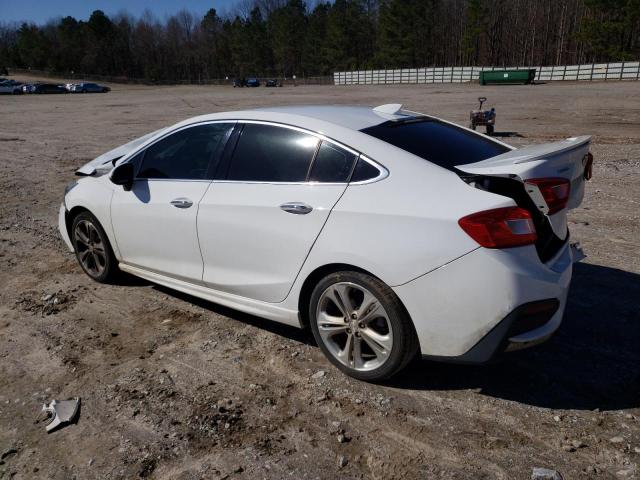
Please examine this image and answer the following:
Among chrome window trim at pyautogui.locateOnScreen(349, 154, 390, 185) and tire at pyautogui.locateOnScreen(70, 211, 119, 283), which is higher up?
chrome window trim at pyautogui.locateOnScreen(349, 154, 390, 185)

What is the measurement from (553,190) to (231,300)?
2.31 m

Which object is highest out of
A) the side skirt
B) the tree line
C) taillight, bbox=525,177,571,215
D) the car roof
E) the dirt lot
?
the tree line

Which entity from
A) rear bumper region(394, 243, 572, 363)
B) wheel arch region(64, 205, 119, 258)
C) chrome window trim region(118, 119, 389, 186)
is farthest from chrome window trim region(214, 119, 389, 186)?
wheel arch region(64, 205, 119, 258)

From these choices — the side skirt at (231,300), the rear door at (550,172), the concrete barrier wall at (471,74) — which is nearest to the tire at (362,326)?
the side skirt at (231,300)

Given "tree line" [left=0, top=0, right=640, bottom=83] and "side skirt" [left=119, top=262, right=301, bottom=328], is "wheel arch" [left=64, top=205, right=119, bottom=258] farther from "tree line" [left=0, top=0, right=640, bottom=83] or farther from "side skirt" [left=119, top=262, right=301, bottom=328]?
"tree line" [left=0, top=0, right=640, bottom=83]

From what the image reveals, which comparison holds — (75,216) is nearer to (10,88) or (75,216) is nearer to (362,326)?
(362,326)

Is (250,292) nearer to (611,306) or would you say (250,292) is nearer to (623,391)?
(623,391)

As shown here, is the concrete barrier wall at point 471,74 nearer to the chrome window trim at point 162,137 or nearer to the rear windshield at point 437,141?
the rear windshield at point 437,141

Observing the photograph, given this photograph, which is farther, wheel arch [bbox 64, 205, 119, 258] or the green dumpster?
the green dumpster

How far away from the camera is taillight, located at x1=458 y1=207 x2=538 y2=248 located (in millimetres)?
2723

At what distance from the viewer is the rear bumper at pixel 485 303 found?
272 cm

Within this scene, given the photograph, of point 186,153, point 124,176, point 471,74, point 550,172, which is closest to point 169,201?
point 186,153

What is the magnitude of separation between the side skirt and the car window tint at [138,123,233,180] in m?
0.85

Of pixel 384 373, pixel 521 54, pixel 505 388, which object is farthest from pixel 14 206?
pixel 521 54
